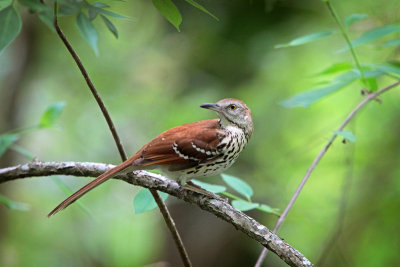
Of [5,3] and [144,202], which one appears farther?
[144,202]

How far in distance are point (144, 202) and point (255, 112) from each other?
3.16 m

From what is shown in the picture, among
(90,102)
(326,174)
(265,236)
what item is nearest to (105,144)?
(90,102)

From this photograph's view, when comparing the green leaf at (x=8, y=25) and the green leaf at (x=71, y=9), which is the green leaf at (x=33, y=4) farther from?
the green leaf at (x=71, y=9)

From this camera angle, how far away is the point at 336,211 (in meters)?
5.36

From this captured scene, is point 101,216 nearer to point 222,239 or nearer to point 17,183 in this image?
point 17,183

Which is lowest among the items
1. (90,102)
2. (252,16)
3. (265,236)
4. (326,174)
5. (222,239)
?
(222,239)

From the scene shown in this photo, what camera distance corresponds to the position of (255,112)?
531cm

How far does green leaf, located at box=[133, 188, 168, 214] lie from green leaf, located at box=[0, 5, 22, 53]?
110cm

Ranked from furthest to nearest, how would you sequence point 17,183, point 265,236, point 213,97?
point 17,183 → point 213,97 → point 265,236

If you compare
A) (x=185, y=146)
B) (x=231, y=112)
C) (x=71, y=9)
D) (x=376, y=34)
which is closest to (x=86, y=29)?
(x=71, y=9)

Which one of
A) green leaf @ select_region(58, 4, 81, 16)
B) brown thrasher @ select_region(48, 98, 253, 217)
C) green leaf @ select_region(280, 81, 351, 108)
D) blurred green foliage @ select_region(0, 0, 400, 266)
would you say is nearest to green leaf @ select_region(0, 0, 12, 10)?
green leaf @ select_region(58, 4, 81, 16)

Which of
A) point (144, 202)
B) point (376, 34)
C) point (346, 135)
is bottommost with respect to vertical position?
point (144, 202)

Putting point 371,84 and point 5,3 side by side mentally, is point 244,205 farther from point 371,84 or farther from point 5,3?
point 5,3

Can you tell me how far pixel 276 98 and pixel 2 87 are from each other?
3.60 meters
